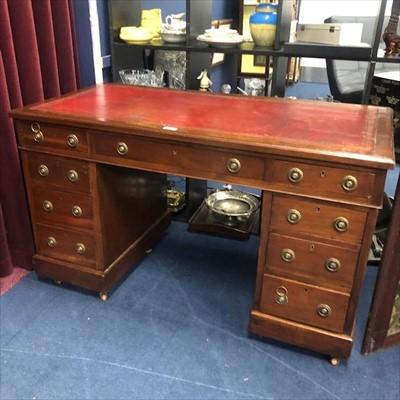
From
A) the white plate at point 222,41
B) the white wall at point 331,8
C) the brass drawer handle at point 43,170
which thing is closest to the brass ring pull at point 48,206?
the brass drawer handle at point 43,170

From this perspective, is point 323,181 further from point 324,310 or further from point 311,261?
point 324,310

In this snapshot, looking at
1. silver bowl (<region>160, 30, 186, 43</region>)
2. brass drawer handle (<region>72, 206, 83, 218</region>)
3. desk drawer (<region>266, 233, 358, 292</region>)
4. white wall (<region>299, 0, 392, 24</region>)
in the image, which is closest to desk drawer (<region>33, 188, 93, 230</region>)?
brass drawer handle (<region>72, 206, 83, 218</region>)

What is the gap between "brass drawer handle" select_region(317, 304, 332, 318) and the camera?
4.26 feet

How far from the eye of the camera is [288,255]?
1286 mm

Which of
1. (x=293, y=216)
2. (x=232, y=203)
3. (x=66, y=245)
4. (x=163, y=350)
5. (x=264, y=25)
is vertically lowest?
(x=163, y=350)

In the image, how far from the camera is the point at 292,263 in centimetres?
130

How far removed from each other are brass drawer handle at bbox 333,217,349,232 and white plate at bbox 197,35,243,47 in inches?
39.7

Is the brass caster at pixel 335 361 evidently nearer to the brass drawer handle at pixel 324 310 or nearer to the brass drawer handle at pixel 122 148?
the brass drawer handle at pixel 324 310

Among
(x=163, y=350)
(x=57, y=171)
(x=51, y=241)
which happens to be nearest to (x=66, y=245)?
(x=51, y=241)

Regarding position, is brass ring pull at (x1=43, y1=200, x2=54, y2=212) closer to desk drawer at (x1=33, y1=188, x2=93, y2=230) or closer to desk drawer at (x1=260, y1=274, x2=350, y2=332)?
desk drawer at (x1=33, y1=188, x2=93, y2=230)

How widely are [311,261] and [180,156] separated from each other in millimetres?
514

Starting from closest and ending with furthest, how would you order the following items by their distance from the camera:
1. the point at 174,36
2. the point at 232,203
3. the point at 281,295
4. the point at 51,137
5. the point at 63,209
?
the point at 281,295 < the point at 51,137 < the point at 63,209 < the point at 174,36 < the point at 232,203

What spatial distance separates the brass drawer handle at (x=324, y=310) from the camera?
1.30 m

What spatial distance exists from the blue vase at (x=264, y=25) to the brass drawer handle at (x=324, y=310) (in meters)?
1.15
